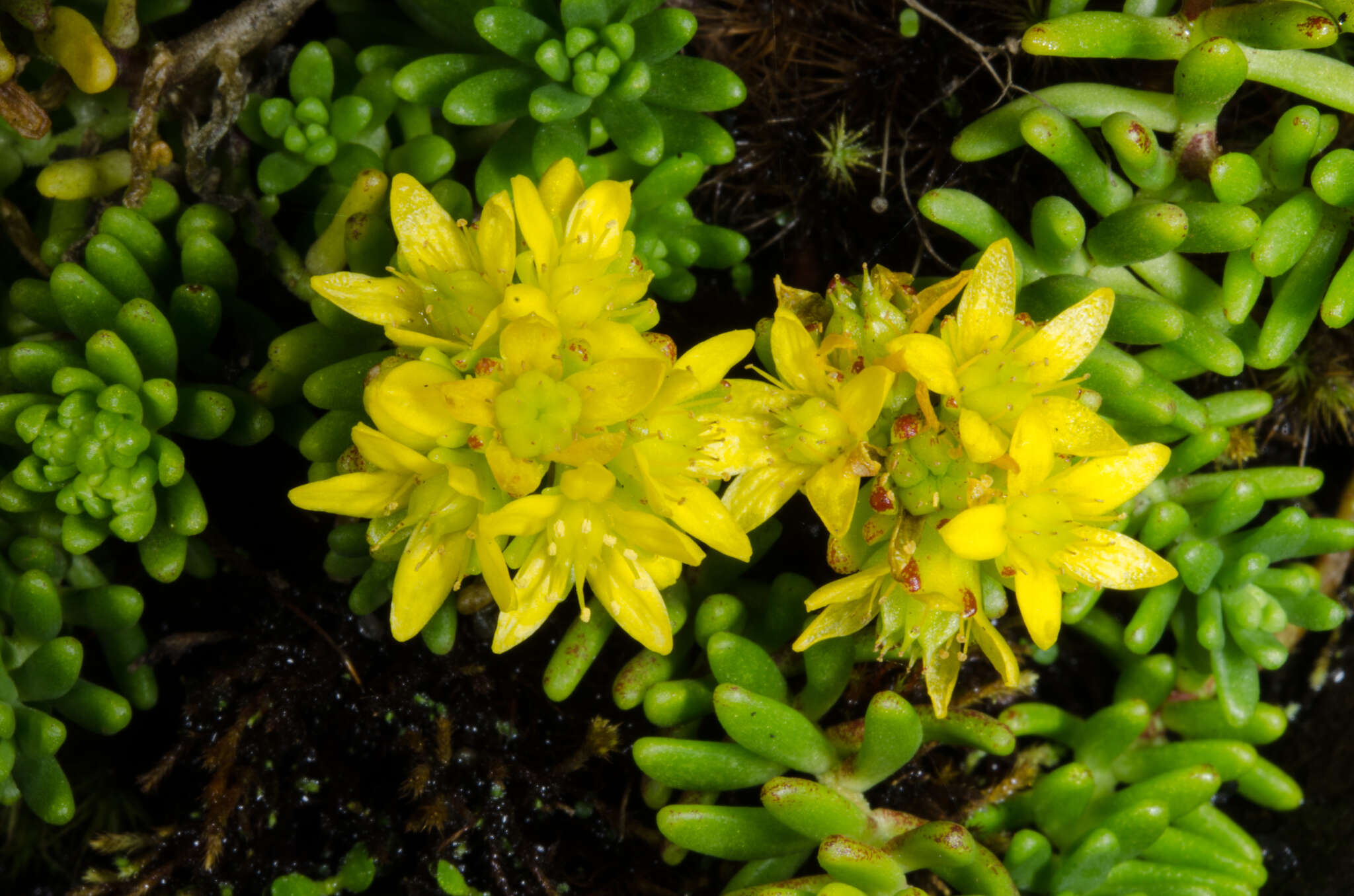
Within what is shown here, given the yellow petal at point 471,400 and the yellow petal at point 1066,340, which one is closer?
the yellow petal at point 471,400

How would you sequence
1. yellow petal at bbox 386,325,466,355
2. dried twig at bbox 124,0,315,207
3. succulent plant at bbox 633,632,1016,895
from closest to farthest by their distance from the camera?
yellow petal at bbox 386,325,466,355
succulent plant at bbox 633,632,1016,895
dried twig at bbox 124,0,315,207

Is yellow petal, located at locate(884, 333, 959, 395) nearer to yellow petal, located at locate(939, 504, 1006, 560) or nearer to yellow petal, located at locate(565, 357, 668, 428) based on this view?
yellow petal, located at locate(939, 504, 1006, 560)

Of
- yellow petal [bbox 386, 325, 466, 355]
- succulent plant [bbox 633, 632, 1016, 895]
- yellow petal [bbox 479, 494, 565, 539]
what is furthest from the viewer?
succulent plant [bbox 633, 632, 1016, 895]

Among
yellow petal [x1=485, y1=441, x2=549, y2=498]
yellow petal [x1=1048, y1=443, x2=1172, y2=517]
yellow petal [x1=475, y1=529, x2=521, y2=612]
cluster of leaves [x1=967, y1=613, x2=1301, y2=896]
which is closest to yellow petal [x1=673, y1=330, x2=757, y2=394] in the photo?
yellow petal [x1=485, y1=441, x2=549, y2=498]

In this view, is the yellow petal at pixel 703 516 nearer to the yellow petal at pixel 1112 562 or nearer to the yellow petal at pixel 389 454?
the yellow petal at pixel 389 454

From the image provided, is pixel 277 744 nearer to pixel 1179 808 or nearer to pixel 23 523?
pixel 23 523

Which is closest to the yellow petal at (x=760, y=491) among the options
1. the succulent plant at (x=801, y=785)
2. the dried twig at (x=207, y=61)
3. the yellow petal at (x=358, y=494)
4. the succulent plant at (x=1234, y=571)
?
the succulent plant at (x=801, y=785)
